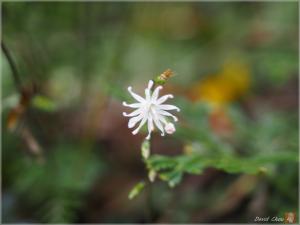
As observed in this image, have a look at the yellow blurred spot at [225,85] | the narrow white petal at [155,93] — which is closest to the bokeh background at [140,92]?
the yellow blurred spot at [225,85]

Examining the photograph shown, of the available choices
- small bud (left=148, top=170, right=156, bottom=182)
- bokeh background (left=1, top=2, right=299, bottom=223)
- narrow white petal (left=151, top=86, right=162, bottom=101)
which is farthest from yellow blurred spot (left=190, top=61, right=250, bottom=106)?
narrow white petal (left=151, top=86, right=162, bottom=101)

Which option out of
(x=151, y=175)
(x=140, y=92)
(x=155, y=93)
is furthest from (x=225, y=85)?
(x=155, y=93)

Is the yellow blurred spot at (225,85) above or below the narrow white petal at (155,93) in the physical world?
above

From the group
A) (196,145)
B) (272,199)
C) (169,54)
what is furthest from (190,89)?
(272,199)

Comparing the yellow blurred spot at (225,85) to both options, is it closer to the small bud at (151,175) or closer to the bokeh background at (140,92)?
the bokeh background at (140,92)

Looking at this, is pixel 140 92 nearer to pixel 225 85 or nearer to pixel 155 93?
pixel 225 85

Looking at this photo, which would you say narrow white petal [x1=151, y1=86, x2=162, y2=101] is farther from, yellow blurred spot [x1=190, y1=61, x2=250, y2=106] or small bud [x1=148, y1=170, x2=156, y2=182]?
yellow blurred spot [x1=190, y1=61, x2=250, y2=106]
